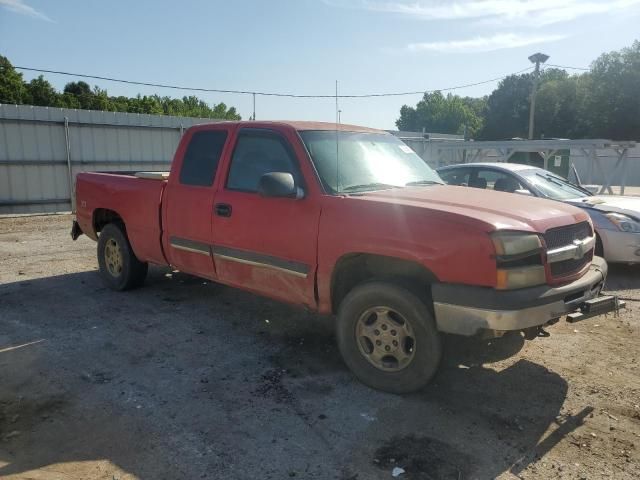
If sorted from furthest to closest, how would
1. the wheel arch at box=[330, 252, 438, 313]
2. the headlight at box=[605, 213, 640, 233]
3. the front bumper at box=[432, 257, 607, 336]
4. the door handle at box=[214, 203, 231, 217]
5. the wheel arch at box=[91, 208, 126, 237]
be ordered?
the headlight at box=[605, 213, 640, 233]
the wheel arch at box=[91, 208, 126, 237]
the door handle at box=[214, 203, 231, 217]
the wheel arch at box=[330, 252, 438, 313]
the front bumper at box=[432, 257, 607, 336]

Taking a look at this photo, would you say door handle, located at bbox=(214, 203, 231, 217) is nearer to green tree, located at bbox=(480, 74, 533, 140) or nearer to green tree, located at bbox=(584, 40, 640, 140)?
green tree, located at bbox=(584, 40, 640, 140)

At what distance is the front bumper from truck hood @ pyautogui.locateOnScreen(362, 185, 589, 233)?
0.42m

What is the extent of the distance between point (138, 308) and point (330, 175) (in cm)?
295

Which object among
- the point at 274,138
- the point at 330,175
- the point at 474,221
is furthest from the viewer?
the point at 274,138

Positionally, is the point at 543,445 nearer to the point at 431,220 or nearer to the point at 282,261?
the point at 431,220

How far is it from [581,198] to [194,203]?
5.72m

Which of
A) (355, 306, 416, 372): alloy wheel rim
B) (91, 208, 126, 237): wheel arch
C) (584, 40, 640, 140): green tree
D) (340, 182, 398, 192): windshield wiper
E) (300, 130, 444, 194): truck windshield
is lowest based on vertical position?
(355, 306, 416, 372): alloy wheel rim

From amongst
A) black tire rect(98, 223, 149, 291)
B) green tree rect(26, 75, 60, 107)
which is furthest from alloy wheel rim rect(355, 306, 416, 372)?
green tree rect(26, 75, 60, 107)

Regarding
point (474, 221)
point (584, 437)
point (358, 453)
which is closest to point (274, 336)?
point (358, 453)

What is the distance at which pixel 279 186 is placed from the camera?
3984 millimetres

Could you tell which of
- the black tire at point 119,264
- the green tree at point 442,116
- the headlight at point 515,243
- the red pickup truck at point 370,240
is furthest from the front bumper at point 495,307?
the green tree at point 442,116

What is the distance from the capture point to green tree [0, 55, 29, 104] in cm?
4184

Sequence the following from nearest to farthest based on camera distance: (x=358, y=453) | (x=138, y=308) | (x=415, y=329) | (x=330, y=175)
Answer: (x=358, y=453)
(x=415, y=329)
(x=330, y=175)
(x=138, y=308)

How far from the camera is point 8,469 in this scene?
9.36 ft
